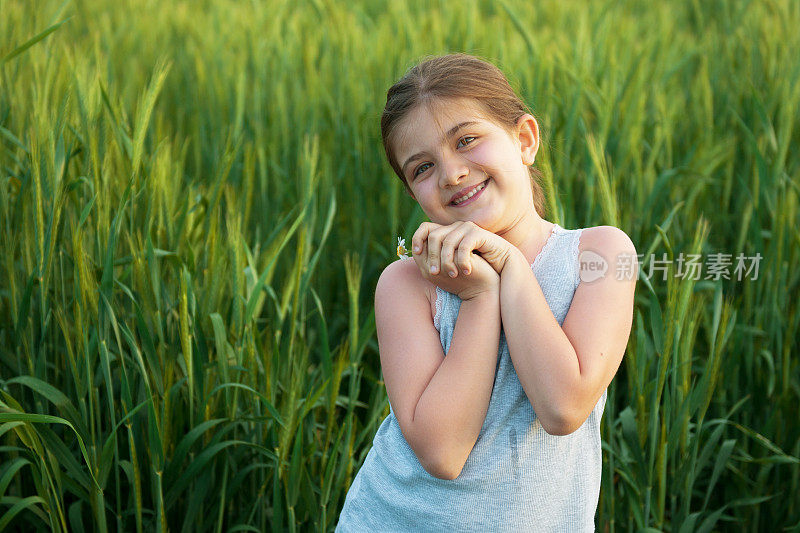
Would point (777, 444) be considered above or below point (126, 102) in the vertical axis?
below

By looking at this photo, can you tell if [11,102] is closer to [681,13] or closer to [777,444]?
[777,444]

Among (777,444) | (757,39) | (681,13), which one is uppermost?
(681,13)

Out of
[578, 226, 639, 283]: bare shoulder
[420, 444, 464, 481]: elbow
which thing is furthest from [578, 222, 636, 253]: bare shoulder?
[420, 444, 464, 481]: elbow

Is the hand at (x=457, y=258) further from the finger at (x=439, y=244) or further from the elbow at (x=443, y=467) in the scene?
the elbow at (x=443, y=467)

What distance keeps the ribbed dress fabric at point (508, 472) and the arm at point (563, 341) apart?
1.7 inches

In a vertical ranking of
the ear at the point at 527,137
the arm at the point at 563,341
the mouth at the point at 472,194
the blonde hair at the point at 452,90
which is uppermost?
the blonde hair at the point at 452,90

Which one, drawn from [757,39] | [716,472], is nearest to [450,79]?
[716,472]

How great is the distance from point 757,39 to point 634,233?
131cm

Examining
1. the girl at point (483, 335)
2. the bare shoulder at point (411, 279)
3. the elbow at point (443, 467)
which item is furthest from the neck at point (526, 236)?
the elbow at point (443, 467)

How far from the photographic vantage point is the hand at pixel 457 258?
2.58ft

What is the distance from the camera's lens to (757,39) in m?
2.57

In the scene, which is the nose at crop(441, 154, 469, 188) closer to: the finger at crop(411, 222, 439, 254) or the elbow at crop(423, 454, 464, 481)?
the finger at crop(411, 222, 439, 254)

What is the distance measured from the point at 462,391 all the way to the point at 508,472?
118 millimetres

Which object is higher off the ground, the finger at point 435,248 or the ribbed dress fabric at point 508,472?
A: the finger at point 435,248
